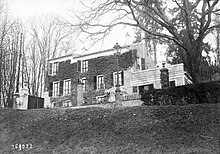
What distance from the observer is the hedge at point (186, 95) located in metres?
15.0

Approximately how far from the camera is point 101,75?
31953 millimetres

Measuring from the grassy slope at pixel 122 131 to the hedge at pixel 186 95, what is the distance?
2.45 metres

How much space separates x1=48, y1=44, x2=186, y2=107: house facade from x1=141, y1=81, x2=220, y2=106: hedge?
30.2 ft

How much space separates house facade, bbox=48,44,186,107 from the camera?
27.2m

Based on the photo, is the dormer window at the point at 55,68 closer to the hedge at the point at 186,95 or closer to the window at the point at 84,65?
the window at the point at 84,65

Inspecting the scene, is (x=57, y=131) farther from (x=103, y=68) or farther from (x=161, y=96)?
(x=103, y=68)

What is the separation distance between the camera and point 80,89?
22844 millimetres

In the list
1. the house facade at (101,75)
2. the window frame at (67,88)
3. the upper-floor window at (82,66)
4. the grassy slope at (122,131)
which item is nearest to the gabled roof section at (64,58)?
the house facade at (101,75)

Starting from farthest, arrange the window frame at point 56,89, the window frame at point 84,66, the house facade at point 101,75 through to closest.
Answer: the window frame at point 56,89 < the window frame at point 84,66 < the house facade at point 101,75

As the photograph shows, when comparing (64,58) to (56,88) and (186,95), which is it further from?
(186,95)

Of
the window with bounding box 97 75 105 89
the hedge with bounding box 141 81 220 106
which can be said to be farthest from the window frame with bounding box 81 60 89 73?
the hedge with bounding box 141 81 220 106

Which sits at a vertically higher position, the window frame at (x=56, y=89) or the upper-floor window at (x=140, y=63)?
the upper-floor window at (x=140, y=63)

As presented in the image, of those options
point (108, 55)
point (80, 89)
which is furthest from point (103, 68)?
point (80, 89)

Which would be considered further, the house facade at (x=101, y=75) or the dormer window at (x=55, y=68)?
the dormer window at (x=55, y=68)
